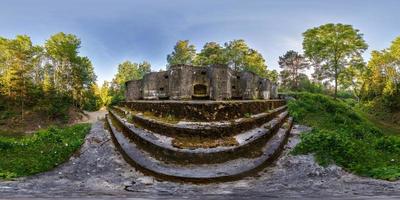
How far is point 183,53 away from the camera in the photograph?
6300 centimetres

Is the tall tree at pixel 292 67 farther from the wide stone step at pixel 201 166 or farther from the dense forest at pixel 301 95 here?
the wide stone step at pixel 201 166

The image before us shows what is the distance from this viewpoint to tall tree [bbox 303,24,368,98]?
116 feet

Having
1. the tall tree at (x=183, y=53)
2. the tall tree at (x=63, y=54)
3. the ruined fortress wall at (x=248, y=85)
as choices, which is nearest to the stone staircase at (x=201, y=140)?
the ruined fortress wall at (x=248, y=85)

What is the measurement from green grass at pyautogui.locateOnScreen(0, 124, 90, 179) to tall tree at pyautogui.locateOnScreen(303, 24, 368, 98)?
29.7 meters

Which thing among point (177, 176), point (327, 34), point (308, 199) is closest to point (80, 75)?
point (327, 34)

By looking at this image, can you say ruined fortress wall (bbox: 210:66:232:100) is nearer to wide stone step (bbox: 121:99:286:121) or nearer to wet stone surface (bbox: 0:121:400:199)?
wide stone step (bbox: 121:99:286:121)

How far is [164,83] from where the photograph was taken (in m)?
22.3

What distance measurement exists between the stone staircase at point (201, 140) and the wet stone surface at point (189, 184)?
0.39 metres

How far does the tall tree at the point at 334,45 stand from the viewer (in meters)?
35.3

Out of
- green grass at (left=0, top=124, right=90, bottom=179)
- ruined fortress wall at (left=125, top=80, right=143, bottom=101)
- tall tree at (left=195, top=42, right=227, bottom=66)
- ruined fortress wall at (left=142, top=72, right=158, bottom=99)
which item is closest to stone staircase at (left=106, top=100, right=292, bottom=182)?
green grass at (left=0, top=124, right=90, bottom=179)

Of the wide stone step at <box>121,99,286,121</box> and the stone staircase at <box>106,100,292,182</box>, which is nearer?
the stone staircase at <box>106,100,292,182</box>

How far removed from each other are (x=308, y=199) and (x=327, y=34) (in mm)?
33901

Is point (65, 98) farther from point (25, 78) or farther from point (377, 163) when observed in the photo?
point (377, 163)

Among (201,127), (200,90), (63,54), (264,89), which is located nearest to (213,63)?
(264,89)
